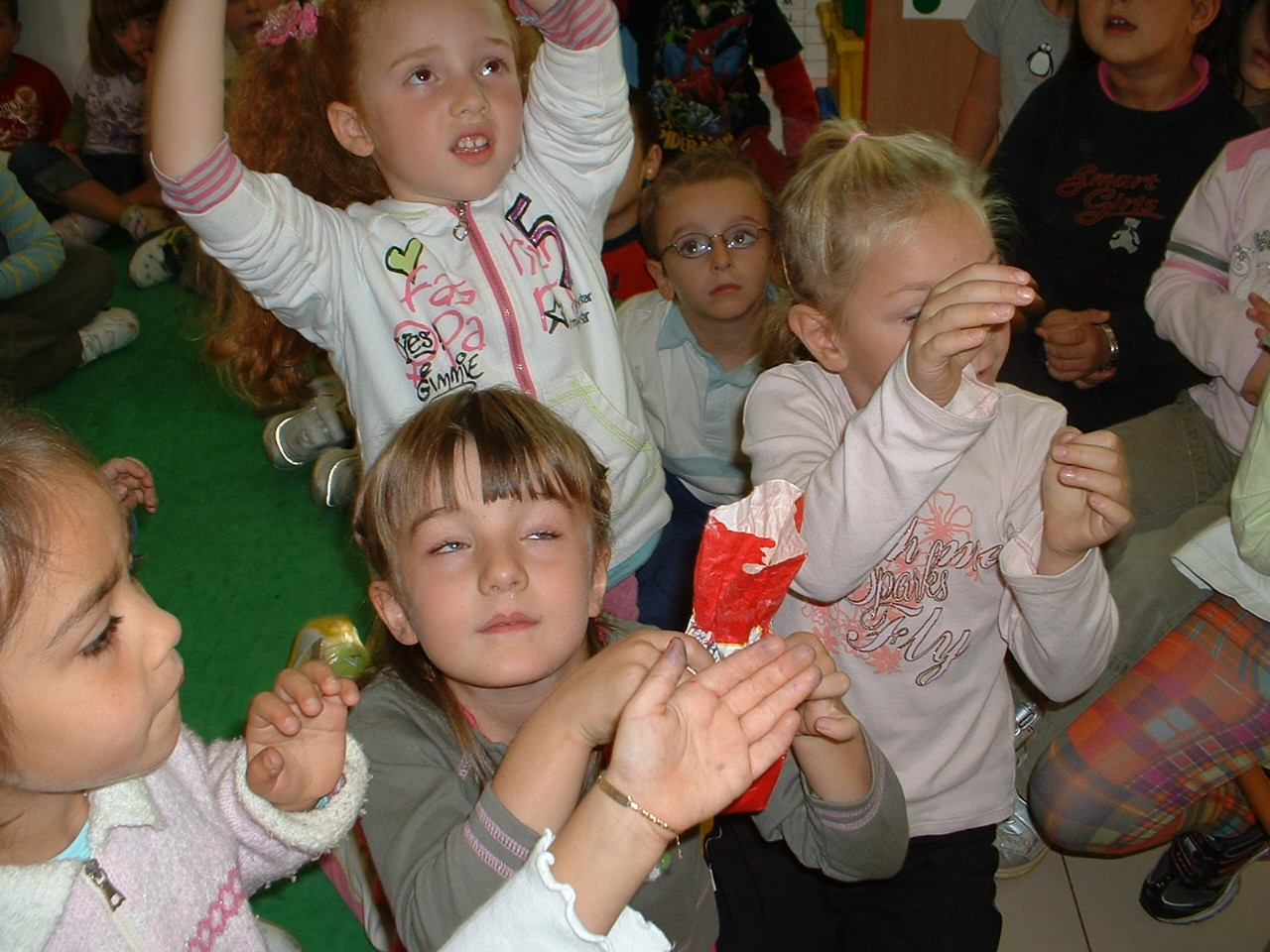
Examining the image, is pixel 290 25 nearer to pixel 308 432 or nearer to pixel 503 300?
pixel 503 300

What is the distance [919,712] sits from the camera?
49.6 inches

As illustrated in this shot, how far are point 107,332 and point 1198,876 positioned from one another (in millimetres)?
3374

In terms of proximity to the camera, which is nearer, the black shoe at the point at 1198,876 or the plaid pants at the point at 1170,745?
the plaid pants at the point at 1170,745

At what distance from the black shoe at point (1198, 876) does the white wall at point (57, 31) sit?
5270 mm

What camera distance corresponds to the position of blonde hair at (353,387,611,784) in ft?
3.41

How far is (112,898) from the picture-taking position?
79 centimetres

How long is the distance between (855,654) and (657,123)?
1921mm

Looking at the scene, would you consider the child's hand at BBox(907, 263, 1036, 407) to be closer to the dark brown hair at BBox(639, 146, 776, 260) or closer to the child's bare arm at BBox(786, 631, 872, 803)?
the child's bare arm at BBox(786, 631, 872, 803)

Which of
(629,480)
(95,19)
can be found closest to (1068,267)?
(629,480)

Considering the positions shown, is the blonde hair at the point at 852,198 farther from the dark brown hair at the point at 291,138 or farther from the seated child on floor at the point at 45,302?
the seated child on floor at the point at 45,302

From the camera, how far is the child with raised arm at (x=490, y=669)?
91 cm

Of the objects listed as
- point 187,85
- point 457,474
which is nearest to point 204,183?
point 187,85

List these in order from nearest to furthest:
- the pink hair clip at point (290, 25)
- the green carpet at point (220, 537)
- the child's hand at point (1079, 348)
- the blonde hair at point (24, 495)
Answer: the blonde hair at point (24, 495), the pink hair clip at point (290, 25), the child's hand at point (1079, 348), the green carpet at point (220, 537)

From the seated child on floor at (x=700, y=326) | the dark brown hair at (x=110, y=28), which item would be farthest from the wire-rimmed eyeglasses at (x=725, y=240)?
the dark brown hair at (x=110, y=28)
